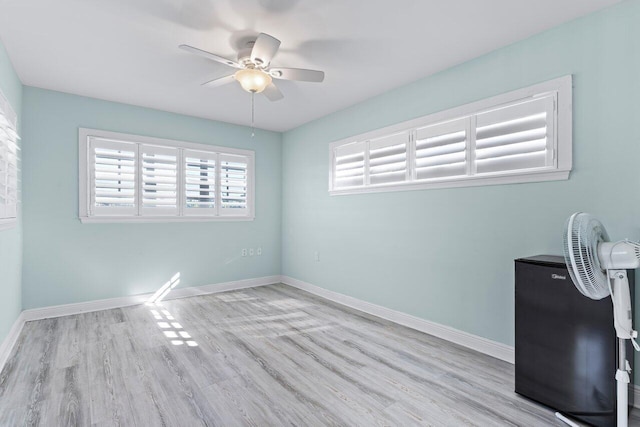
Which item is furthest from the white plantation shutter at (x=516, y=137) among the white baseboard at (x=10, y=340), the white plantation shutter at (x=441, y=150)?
the white baseboard at (x=10, y=340)

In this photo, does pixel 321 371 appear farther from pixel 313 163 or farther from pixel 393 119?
pixel 313 163

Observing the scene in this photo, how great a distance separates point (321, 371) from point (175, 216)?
3069mm

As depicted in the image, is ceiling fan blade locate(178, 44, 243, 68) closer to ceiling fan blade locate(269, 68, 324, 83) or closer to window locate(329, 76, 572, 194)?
ceiling fan blade locate(269, 68, 324, 83)

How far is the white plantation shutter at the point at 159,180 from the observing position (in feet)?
13.7

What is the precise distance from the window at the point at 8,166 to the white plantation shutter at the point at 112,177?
0.83 meters

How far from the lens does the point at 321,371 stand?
7.95 feet

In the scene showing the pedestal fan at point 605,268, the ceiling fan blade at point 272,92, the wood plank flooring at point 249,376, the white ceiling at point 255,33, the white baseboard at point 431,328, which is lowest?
the wood plank flooring at point 249,376

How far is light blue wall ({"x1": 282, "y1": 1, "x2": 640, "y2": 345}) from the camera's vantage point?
208cm

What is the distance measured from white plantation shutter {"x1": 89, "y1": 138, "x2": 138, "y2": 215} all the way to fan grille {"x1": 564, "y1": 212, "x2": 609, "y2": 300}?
443 centimetres

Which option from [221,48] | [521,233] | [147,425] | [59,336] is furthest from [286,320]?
[221,48]

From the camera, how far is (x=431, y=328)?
3.14 metres

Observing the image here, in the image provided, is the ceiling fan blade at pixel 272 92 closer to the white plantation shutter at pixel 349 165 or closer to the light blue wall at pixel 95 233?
the white plantation shutter at pixel 349 165

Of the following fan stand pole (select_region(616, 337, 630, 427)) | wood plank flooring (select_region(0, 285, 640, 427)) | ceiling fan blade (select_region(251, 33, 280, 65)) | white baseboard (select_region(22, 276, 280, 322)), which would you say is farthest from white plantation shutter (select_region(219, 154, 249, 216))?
fan stand pole (select_region(616, 337, 630, 427))

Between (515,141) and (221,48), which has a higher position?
(221,48)
